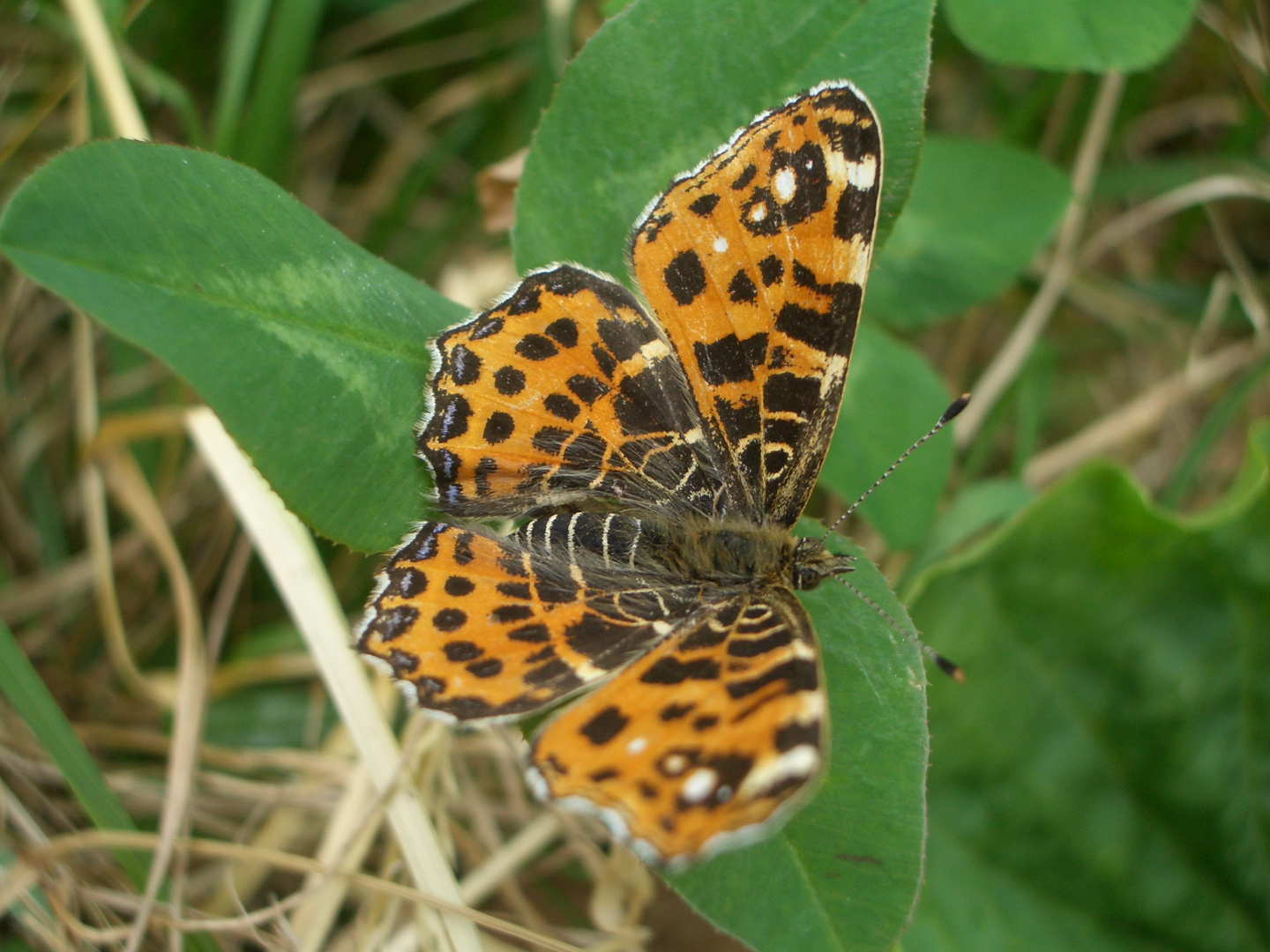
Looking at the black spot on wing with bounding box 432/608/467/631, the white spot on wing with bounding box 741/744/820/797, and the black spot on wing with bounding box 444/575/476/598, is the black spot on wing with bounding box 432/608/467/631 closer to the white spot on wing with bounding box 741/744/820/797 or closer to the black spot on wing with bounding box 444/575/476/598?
the black spot on wing with bounding box 444/575/476/598

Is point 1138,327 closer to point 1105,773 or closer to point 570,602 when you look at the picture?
point 1105,773

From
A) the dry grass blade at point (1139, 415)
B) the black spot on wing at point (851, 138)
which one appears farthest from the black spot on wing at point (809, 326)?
the dry grass blade at point (1139, 415)

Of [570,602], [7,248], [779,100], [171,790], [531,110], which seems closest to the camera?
[7,248]

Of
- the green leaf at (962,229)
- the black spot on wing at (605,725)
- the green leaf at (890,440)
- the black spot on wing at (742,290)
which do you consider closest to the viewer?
the black spot on wing at (605,725)

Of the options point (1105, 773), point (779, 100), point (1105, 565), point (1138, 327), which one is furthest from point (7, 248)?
point (1138, 327)

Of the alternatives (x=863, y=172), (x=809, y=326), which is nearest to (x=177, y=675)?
(x=809, y=326)

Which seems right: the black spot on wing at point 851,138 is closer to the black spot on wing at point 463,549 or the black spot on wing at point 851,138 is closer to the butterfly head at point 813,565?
the butterfly head at point 813,565
